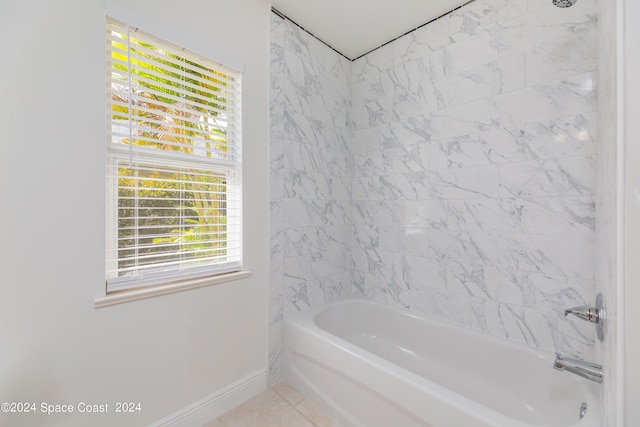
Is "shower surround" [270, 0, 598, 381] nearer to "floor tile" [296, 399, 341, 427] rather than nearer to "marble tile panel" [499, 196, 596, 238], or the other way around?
"marble tile panel" [499, 196, 596, 238]

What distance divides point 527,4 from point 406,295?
2111 mm

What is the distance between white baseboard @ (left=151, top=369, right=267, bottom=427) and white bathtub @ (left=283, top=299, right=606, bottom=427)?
0.24 meters

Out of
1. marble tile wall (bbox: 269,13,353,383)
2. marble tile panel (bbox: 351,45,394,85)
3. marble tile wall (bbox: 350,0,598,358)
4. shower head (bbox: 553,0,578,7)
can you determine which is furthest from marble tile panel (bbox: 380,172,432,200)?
shower head (bbox: 553,0,578,7)

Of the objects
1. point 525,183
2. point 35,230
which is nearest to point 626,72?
point 525,183

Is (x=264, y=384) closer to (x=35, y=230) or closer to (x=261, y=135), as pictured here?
(x=35, y=230)

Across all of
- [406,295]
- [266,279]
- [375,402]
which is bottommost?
[375,402]

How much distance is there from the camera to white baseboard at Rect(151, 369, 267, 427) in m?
1.47

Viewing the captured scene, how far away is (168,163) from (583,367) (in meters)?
2.25

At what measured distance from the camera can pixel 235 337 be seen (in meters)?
1.73

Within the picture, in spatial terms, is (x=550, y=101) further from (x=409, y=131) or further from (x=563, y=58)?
(x=409, y=131)

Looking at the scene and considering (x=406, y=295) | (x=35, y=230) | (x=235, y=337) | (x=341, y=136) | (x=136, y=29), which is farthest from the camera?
(x=341, y=136)

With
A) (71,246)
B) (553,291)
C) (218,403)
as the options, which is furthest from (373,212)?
(71,246)

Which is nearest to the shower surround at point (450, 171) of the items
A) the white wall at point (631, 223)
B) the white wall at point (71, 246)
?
the white wall at point (71, 246)

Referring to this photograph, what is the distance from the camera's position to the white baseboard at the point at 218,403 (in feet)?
4.81
